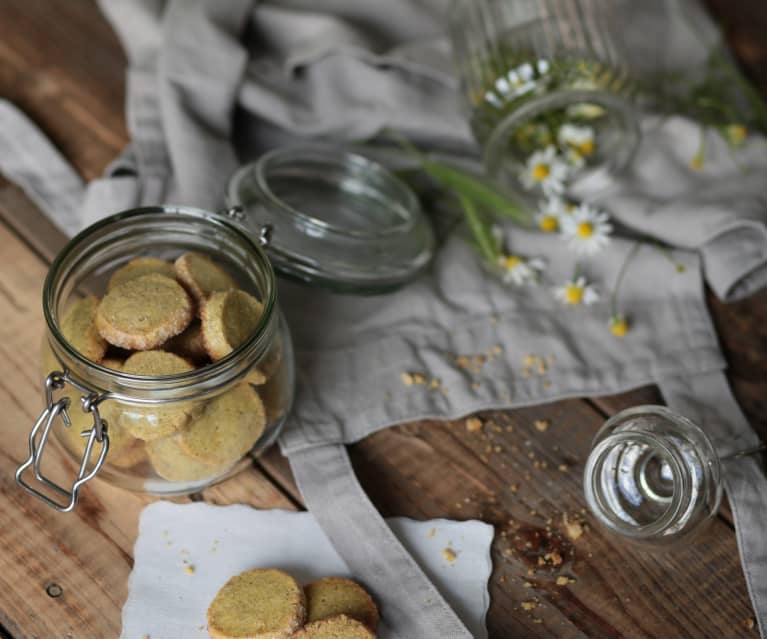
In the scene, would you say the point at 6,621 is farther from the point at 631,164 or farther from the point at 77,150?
the point at 631,164

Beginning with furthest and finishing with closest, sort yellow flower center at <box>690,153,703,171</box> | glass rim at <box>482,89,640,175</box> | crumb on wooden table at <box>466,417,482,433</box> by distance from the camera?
yellow flower center at <box>690,153,703,171</box>, glass rim at <box>482,89,640,175</box>, crumb on wooden table at <box>466,417,482,433</box>

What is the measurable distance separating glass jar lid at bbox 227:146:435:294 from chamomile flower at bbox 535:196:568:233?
0.15m

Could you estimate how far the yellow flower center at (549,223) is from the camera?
3.74 feet

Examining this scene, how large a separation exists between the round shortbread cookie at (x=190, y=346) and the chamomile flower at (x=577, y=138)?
1.90 feet

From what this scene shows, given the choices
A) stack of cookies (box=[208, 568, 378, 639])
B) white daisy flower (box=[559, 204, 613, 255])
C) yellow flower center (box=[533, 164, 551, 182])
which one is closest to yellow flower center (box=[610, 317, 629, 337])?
white daisy flower (box=[559, 204, 613, 255])

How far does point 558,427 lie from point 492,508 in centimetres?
13

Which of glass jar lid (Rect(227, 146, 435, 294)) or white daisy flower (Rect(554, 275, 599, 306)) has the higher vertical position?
glass jar lid (Rect(227, 146, 435, 294))

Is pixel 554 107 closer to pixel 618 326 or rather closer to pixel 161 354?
pixel 618 326

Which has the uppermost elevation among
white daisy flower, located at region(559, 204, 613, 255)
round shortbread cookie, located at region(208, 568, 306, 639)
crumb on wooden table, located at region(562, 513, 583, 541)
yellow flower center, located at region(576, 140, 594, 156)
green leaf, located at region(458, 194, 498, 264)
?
round shortbread cookie, located at region(208, 568, 306, 639)

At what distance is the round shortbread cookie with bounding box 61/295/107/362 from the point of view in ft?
2.58

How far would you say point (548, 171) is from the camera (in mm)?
1163

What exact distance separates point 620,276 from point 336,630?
561mm

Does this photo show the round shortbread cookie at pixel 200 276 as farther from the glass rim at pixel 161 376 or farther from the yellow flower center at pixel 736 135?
the yellow flower center at pixel 736 135

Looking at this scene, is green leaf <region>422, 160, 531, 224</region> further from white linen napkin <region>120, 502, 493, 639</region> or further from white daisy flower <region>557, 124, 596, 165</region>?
white linen napkin <region>120, 502, 493, 639</region>
